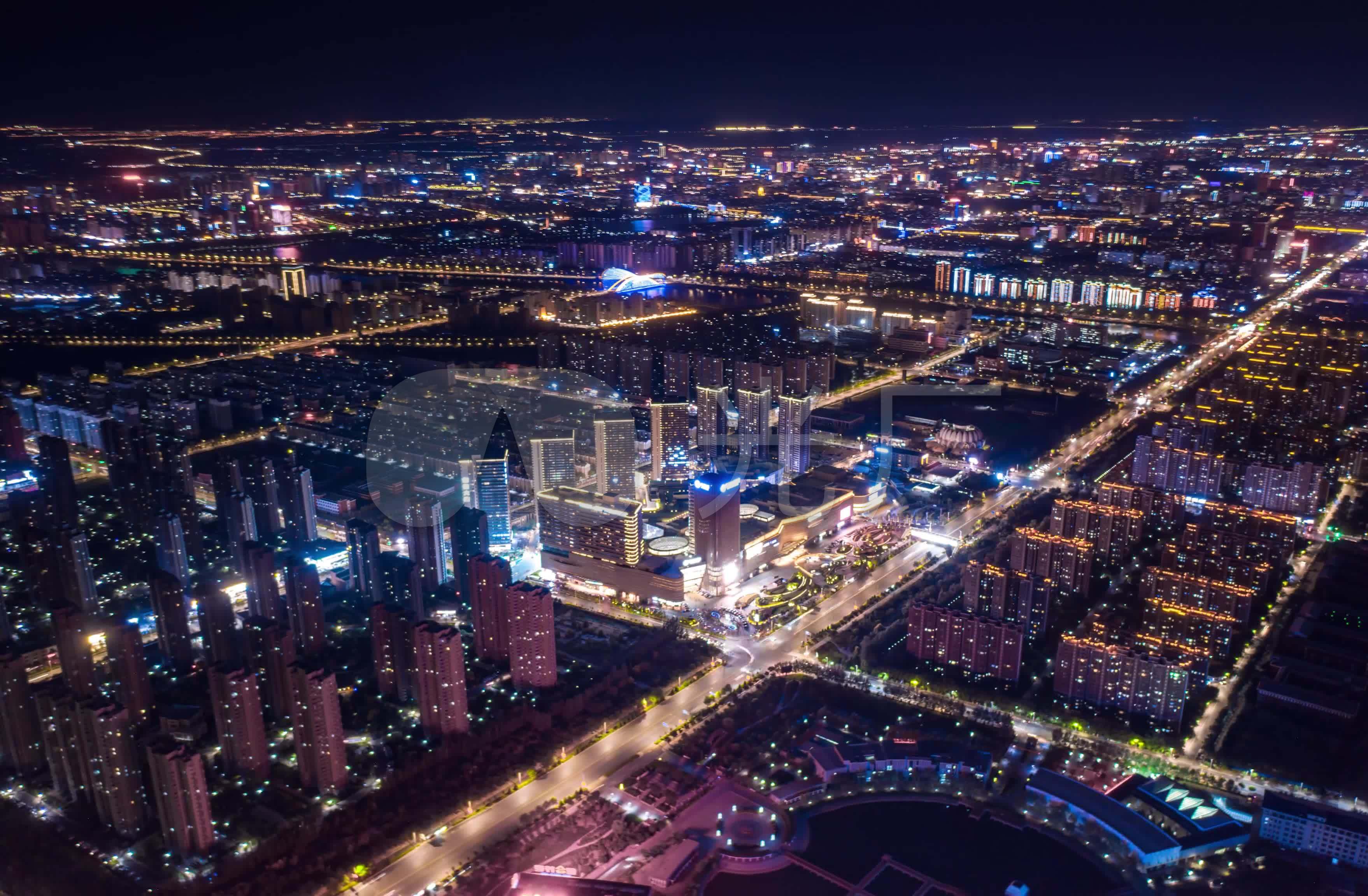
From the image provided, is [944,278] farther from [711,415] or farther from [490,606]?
[490,606]

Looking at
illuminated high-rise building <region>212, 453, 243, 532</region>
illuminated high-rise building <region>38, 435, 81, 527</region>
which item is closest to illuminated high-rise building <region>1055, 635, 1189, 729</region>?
illuminated high-rise building <region>212, 453, 243, 532</region>

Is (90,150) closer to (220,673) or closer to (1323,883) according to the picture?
(220,673)

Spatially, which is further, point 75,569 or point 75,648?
point 75,569

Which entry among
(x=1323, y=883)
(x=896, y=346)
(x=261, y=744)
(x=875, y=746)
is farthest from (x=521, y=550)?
(x=896, y=346)

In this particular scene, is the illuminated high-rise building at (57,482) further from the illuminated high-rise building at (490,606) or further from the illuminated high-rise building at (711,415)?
the illuminated high-rise building at (711,415)

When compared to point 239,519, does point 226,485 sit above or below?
above

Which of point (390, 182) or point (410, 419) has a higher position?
point (390, 182)

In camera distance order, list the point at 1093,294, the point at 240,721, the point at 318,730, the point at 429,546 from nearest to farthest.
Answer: the point at 318,730, the point at 240,721, the point at 429,546, the point at 1093,294

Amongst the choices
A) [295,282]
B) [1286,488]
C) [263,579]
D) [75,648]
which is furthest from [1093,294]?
[75,648]
